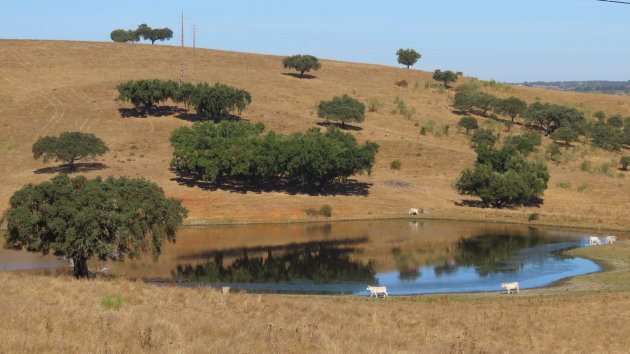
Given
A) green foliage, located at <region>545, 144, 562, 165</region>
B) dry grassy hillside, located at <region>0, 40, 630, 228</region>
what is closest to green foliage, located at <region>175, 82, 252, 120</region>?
dry grassy hillside, located at <region>0, 40, 630, 228</region>

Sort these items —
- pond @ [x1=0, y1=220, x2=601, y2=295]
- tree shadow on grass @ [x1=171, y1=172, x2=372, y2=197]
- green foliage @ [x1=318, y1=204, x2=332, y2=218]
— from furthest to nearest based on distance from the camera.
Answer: tree shadow on grass @ [x1=171, y1=172, x2=372, y2=197] → green foliage @ [x1=318, y1=204, x2=332, y2=218] → pond @ [x1=0, y1=220, x2=601, y2=295]

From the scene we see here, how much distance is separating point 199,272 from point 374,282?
47.0 ft

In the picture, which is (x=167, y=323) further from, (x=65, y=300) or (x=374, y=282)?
(x=374, y=282)

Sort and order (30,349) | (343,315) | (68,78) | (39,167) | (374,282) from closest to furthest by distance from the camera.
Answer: (30,349) → (343,315) → (374,282) → (39,167) → (68,78)

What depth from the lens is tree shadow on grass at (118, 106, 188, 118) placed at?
12206cm

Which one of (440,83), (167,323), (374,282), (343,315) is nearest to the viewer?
(167,323)

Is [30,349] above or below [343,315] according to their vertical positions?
above

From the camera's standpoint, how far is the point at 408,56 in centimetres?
19612

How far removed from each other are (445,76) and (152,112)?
266 ft

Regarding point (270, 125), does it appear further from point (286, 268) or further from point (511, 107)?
point (286, 268)

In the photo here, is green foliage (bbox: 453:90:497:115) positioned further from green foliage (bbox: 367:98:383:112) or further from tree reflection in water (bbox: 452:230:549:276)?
tree reflection in water (bbox: 452:230:549:276)

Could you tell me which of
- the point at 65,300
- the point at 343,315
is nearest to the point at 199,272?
the point at 343,315

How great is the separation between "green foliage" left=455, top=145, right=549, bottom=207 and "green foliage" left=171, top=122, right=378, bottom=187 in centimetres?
1376

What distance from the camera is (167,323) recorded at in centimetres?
2259
